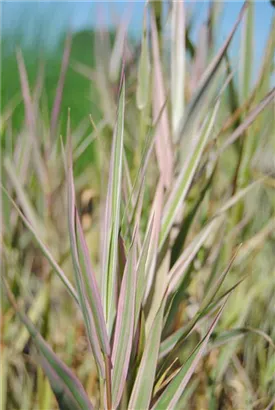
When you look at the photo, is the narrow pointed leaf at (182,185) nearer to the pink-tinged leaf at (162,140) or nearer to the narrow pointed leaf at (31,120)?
the pink-tinged leaf at (162,140)

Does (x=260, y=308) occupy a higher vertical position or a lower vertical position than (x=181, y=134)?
lower

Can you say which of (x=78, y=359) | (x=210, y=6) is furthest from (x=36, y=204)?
(x=210, y=6)

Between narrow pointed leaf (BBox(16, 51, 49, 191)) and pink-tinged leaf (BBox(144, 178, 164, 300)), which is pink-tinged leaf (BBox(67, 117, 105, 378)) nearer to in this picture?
pink-tinged leaf (BBox(144, 178, 164, 300))

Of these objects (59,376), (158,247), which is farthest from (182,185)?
(59,376)

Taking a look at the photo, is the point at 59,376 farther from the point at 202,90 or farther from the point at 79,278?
the point at 202,90

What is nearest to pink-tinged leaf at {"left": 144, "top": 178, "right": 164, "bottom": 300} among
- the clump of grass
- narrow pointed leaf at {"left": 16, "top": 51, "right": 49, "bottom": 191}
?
the clump of grass

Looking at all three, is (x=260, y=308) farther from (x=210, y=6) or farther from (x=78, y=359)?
(x=210, y=6)
